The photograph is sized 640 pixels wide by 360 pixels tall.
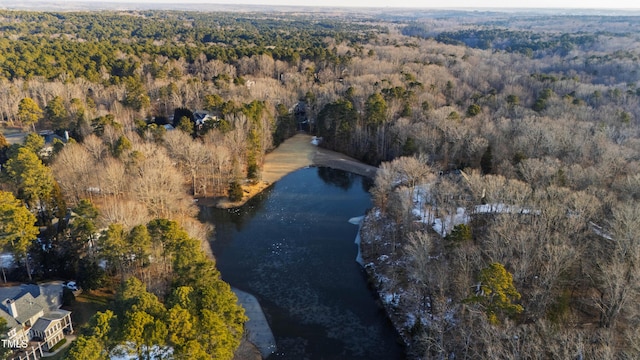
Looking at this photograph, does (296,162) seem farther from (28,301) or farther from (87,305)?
(28,301)

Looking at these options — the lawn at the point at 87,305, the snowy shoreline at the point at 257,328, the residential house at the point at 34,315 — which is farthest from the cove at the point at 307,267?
the residential house at the point at 34,315

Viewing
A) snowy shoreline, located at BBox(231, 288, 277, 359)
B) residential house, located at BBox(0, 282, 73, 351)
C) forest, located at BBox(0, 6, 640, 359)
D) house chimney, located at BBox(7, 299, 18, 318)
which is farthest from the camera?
snowy shoreline, located at BBox(231, 288, 277, 359)

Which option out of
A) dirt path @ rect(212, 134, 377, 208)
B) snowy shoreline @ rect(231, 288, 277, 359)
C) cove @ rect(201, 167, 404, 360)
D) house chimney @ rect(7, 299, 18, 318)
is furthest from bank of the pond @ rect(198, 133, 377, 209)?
house chimney @ rect(7, 299, 18, 318)

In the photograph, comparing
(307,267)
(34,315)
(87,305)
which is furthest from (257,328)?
(34,315)

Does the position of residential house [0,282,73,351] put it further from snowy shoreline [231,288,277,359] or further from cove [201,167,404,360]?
cove [201,167,404,360]

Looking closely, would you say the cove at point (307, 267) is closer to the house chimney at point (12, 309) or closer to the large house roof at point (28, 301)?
the large house roof at point (28, 301)
